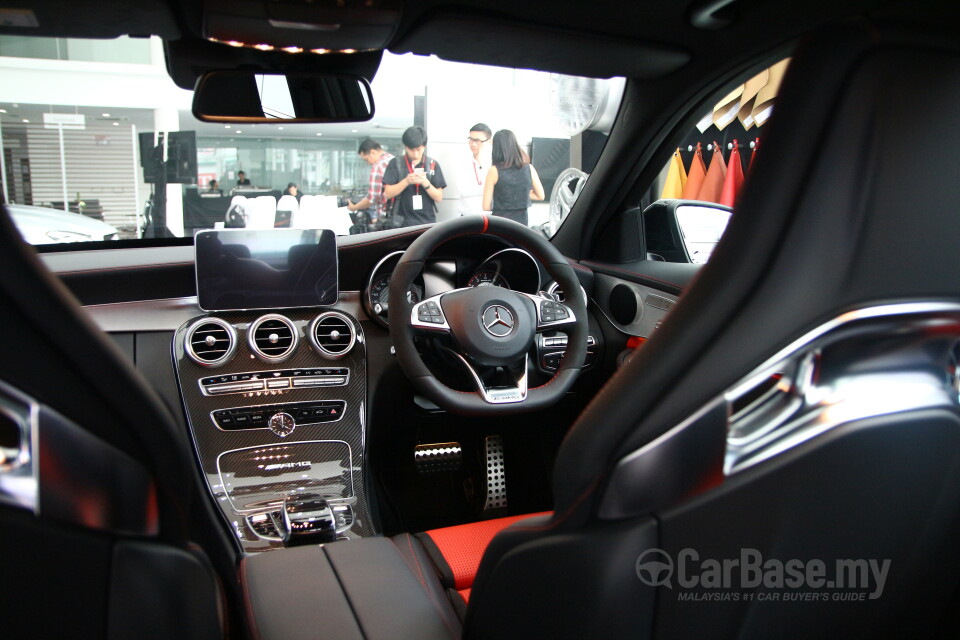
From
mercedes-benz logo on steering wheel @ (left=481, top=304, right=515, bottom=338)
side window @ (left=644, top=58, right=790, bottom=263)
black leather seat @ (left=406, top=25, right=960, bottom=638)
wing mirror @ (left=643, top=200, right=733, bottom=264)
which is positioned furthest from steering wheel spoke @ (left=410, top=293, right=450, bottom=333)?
black leather seat @ (left=406, top=25, right=960, bottom=638)

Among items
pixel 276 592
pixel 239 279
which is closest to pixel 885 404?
pixel 276 592

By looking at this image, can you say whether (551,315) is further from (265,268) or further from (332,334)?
(265,268)

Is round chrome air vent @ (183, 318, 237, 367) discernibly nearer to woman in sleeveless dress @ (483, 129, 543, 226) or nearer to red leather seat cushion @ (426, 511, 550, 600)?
red leather seat cushion @ (426, 511, 550, 600)

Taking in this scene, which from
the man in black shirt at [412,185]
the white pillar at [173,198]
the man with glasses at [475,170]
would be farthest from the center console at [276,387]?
the man with glasses at [475,170]

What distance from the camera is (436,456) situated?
7.82ft

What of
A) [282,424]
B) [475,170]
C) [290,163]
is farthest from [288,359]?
[290,163]

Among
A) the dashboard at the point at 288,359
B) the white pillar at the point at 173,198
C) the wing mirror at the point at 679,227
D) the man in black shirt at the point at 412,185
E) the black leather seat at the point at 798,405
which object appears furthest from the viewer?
the man in black shirt at the point at 412,185

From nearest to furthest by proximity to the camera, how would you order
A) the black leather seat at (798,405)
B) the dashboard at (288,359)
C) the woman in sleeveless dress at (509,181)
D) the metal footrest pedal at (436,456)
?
the black leather seat at (798,405), the dashboard at (288,359), the metal footrest pedal at (436,456), the woman in sleeveless dress at (509,181)

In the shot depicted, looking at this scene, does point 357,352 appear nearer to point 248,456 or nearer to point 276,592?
point 248,456

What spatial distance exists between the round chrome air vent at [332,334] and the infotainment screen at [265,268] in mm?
52

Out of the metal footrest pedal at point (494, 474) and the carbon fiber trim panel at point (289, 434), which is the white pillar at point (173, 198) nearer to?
the carbon fiber trim panel at point (289, 434)

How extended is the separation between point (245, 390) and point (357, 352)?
35 cm

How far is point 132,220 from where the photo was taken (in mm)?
2668

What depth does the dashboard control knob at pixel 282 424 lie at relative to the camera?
2.16m
